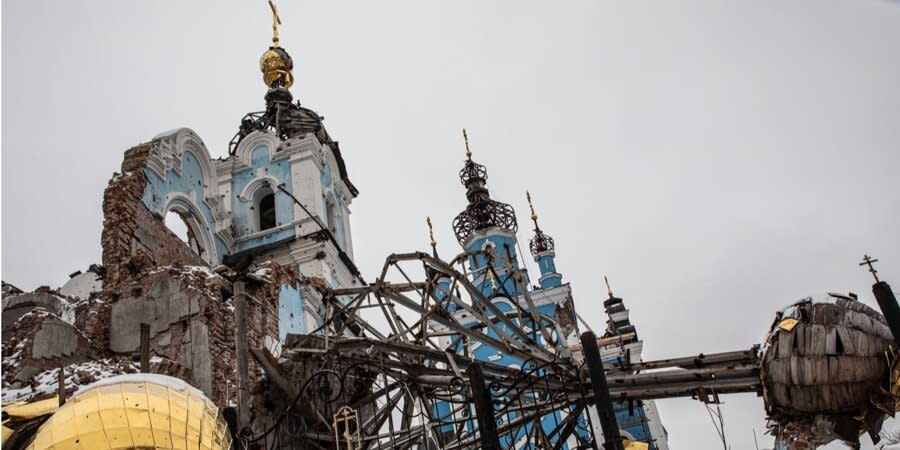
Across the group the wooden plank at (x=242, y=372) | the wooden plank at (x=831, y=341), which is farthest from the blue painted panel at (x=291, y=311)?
the wooden plank at (x=831, y=341)

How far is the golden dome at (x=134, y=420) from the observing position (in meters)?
7.66

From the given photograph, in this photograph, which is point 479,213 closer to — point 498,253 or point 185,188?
point 498,253

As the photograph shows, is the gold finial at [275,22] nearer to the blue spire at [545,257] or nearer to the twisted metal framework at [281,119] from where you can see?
the twisted metal framework at [281,119]

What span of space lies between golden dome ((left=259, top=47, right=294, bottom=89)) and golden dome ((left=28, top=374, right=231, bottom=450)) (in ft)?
93.7

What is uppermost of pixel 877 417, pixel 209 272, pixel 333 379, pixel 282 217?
pixel 282 217

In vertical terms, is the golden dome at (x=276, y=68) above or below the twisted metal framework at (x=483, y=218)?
above

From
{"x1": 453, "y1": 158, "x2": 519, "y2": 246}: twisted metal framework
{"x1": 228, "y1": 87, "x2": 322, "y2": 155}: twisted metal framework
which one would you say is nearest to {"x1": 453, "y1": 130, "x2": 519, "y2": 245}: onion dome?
{"x1": 453, "y1": 158, "x2": 519, "y2": 246}: twisted metal framework

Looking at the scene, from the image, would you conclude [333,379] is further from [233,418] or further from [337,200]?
[337,200]

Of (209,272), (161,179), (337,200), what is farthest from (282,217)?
(209,272)

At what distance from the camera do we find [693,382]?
10.5m

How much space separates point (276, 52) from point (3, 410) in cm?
2935

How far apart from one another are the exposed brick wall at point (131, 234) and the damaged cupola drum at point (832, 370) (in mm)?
10791

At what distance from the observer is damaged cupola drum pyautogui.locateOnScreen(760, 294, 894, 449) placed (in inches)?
356

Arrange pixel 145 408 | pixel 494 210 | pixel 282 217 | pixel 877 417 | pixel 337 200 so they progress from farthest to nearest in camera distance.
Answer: pixel 494 210, pixel 337 200, pixel 282 217, pixel 877 417, pixel 145 408
